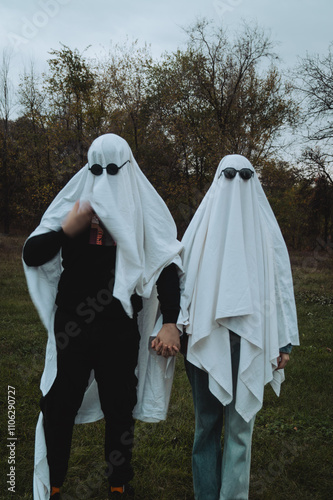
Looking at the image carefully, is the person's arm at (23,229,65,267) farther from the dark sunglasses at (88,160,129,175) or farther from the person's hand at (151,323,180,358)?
the person's hand at (151,323,180,358)

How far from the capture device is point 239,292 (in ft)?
7.43

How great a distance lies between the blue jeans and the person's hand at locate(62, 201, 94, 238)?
1.06m

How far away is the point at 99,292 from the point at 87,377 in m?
0.53

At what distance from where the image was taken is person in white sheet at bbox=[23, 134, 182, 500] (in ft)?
7.77

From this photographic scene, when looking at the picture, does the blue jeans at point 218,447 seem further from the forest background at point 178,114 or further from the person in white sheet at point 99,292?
the forest background at point 178,114

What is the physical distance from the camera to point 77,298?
239 cm

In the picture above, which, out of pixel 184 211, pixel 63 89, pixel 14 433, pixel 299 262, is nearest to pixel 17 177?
pixel 63 89

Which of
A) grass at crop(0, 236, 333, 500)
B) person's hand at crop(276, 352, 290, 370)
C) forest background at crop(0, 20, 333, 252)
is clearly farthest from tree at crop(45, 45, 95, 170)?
person's hand at crop(276, 352, 290, 370)

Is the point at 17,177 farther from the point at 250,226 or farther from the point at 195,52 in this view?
the point at 250,226

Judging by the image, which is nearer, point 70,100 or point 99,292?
point 99,292

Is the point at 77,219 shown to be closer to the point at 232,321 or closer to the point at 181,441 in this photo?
the point at 232,321

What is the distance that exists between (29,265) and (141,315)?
2.60ft

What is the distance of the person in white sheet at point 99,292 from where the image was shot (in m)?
2.37

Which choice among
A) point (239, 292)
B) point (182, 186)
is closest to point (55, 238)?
point (239, 292)
